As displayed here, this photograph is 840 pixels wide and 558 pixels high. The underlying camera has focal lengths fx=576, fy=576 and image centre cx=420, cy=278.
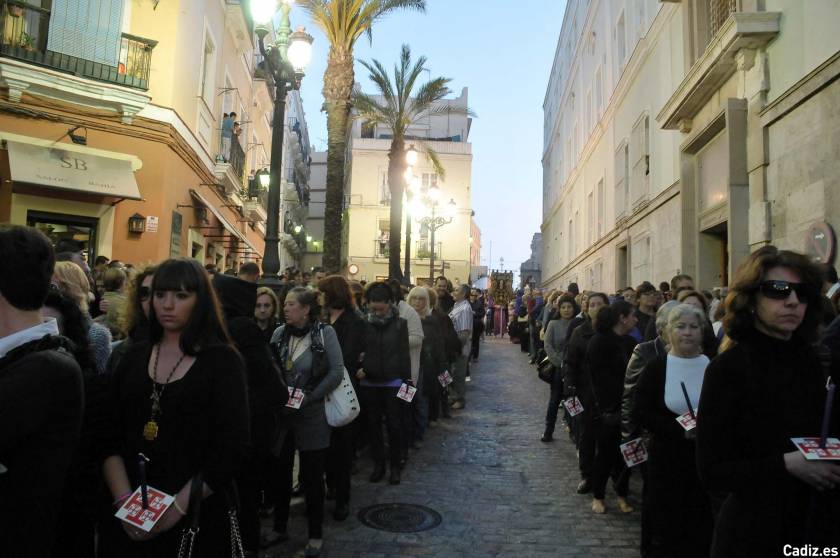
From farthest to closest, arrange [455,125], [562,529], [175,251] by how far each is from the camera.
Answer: [455,125]
[175,251]
[562,529]

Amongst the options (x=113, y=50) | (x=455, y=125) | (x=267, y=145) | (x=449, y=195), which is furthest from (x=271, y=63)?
(x=455, y=125)

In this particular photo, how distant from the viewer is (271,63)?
9359 mm

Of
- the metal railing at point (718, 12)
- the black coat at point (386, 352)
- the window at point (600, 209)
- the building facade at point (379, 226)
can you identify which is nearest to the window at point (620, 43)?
the window at point (600, 209)

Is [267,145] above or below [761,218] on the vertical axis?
above

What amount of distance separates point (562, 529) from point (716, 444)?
3090 mm

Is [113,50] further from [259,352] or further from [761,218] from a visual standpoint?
[761,218]

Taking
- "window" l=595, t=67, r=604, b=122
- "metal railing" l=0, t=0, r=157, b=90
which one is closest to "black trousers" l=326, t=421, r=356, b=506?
"metal railing" l=0, t=0, r=157, b=90

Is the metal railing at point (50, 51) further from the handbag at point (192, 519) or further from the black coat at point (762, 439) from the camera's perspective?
the black coat at point (762, 439)

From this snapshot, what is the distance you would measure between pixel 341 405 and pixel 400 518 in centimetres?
126

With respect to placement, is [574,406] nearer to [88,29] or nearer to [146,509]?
[146,509]

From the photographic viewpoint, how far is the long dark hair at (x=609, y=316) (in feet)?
18.6

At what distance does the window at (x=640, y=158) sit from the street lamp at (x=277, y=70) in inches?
434

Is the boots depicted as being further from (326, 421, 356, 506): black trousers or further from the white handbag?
the white handbag

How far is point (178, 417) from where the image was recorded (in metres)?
2.35
